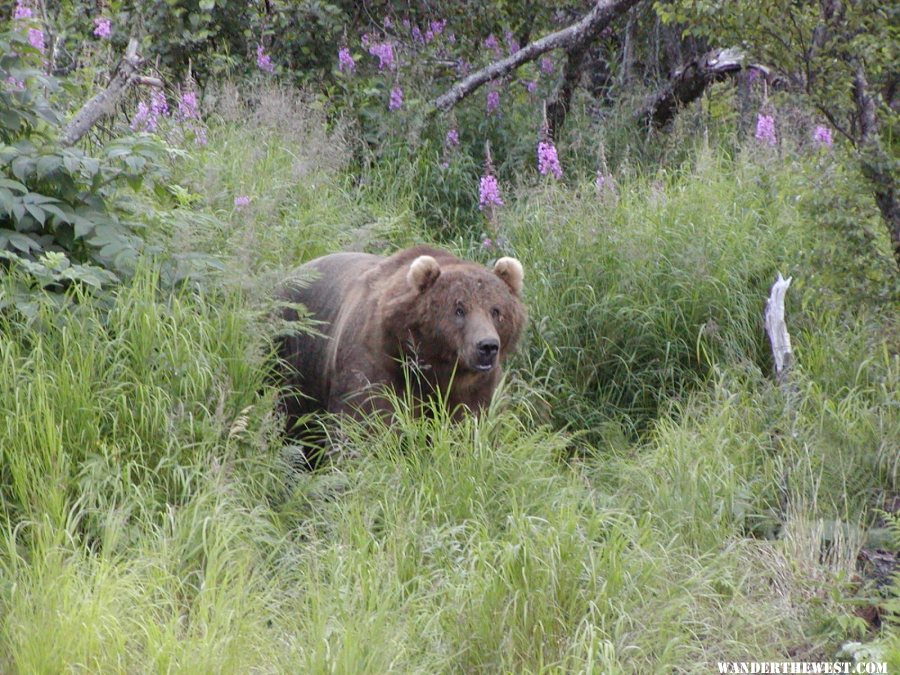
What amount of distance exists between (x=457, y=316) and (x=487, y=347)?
264 mm

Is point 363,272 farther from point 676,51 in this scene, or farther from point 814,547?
point 676,51

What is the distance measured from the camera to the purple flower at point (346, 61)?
34.0ft

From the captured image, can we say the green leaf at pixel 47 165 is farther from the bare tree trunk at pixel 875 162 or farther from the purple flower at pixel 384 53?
the purple flower at pixel 384 53

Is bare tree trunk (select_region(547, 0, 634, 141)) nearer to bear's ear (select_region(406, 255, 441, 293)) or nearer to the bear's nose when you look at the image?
bear's ear (select_region(406, 255, 441, 293))

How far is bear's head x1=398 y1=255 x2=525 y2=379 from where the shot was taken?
5.95 metres

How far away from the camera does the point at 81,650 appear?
3.69 m

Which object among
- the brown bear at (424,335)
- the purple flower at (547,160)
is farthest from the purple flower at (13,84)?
the purple flower at (547,160)

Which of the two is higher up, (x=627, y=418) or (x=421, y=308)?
(x=421, y=308)

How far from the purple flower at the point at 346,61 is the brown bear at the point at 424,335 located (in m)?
4.27

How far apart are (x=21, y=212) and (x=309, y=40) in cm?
573

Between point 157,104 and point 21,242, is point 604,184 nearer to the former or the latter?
point 157,104

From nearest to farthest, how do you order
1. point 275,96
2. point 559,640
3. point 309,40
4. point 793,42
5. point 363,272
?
point 559,640, point 793,42, point 363,272, point 275,96, point 309,40

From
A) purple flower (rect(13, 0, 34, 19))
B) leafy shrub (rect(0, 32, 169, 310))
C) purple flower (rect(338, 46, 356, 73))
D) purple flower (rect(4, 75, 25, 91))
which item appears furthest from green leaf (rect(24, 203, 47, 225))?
purple flower (rect(338, 46, 356, 73))

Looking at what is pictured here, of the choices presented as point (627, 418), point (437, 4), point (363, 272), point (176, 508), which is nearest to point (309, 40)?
point (437, 4)
